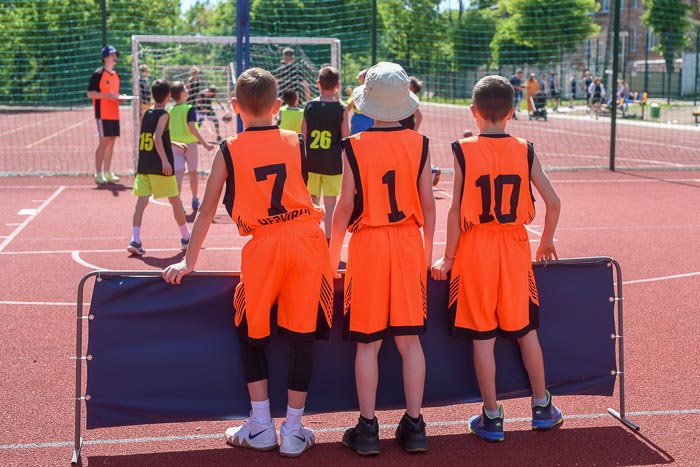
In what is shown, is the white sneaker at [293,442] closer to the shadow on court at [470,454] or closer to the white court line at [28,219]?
the shadow on court at [470,454]

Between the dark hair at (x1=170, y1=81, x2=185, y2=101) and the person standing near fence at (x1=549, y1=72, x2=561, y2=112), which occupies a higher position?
the dark hair at (x1=170, y1=81, x2=185, y2=101)

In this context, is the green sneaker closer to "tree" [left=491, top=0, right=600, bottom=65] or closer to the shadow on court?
the shadow on court

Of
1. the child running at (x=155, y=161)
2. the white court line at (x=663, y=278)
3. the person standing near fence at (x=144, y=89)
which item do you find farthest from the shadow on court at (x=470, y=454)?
the person standing near fence at (x=144, y=89)

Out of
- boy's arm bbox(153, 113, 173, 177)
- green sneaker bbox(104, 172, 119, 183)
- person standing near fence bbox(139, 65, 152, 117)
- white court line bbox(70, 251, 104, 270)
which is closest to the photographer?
white court line bbox(70, 251, 104, 270)

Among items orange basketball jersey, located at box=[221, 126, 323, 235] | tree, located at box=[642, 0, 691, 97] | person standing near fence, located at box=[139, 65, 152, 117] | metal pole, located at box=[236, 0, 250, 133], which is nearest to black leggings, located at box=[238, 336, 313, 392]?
orange basketball jersey, located at box=[221, 126, 323, 235]

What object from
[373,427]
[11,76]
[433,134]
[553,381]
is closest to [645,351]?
[553,381]

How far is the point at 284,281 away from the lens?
14.6 feet

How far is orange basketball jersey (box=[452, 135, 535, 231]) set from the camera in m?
4.56

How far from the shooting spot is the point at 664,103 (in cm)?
4425

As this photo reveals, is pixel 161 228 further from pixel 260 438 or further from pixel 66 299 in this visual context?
pixel 260 438

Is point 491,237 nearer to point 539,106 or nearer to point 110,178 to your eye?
point 110,178

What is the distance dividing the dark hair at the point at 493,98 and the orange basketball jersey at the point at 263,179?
1.00 m

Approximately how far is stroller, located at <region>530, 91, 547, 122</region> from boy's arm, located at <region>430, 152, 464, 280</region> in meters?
33.1

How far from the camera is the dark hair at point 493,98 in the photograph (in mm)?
4594
